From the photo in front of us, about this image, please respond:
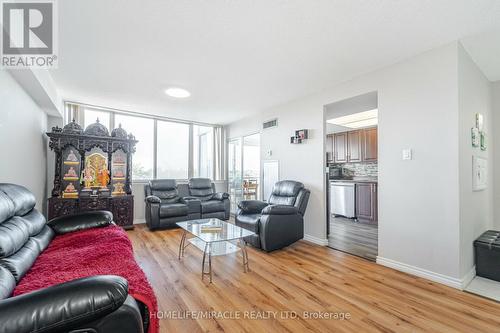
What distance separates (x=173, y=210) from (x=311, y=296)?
3.24 meters

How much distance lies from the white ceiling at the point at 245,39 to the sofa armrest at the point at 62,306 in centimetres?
205

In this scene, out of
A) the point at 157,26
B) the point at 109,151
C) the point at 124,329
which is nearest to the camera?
Result: the point at 124,329

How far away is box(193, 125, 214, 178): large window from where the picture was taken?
20.6 feet

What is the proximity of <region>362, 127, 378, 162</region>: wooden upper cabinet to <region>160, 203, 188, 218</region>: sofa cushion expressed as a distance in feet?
14.4

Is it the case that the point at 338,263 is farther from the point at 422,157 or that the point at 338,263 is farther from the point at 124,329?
the point at 124,329

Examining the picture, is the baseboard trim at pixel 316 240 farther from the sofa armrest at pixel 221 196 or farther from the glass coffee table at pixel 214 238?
the sofa armrest at pixel 221 196

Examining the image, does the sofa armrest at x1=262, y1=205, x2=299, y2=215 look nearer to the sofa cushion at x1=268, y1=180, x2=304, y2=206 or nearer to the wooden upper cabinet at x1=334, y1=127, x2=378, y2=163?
the sofa cushion at x1=268, y1=180, x2=304, y2=206

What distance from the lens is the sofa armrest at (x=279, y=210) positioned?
3191 mm

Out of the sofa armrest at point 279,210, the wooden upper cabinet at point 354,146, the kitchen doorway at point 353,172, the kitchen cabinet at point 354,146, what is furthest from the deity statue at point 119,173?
the wooden upper cabinet at point 354,146

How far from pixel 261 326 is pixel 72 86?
4280 mm

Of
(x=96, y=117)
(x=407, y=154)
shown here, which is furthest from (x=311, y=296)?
(x=96, y=117)

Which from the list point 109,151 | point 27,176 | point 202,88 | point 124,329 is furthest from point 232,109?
point 124,329

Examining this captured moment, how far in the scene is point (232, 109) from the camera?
4.99 metres

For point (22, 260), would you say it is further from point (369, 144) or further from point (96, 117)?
point (369, 144)
